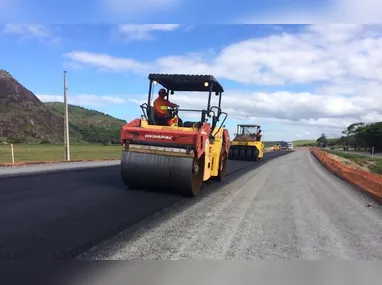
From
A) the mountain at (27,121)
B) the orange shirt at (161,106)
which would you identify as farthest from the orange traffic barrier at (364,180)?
the mountain at (27,121)

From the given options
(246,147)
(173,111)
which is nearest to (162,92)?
(173,111)

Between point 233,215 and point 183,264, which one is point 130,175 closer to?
point 233,215

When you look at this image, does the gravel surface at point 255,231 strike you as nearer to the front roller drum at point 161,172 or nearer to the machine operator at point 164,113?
the front roller drum at point 161,172

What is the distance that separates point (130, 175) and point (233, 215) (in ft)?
9.32

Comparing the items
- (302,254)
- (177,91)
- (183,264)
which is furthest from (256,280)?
(177,91)

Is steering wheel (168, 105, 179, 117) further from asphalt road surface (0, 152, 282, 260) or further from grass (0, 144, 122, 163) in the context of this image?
grass (0, 144, 122, 163)

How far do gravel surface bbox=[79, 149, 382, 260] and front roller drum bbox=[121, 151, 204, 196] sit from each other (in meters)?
0.50

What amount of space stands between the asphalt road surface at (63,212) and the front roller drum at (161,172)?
247 millimetres

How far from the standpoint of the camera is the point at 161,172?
8.53 meters

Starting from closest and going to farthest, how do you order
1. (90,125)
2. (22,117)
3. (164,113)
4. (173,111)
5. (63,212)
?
1. (63,212)
2. (164,113)
3. (173,111)
4. (22,117)
5. (90,125)

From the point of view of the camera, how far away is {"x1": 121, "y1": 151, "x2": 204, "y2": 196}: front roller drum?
843 centimetres

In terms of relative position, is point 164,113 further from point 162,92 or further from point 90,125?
point 90,125

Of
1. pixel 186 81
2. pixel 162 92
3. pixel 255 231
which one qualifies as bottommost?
pixel 255 231

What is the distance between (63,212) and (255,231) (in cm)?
308
